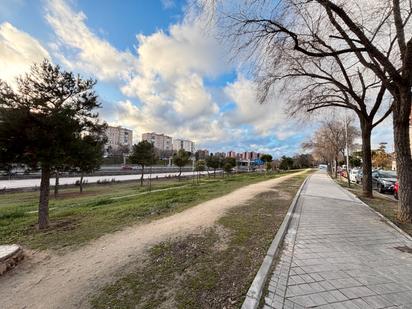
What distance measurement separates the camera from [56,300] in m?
3.43

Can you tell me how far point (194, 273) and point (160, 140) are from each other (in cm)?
14861

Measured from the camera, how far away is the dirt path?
351 centimetres

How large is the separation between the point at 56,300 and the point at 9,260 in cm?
210

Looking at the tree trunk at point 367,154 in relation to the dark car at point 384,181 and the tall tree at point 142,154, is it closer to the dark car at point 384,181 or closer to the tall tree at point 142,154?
the dark car at point 384,181

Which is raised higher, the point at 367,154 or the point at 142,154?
the point at 142,154

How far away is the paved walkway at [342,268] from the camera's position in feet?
10.6

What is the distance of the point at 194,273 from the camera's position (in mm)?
3904

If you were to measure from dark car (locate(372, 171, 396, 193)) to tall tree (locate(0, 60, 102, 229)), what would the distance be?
1984 centimetres

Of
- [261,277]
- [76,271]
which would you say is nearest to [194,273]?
[261,277]

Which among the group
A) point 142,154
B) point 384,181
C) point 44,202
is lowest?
point 44,202

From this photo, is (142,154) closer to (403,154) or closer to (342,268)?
(403,154)

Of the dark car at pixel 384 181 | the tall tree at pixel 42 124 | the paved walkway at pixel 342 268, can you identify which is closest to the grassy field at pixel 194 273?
the paved walkway at pixel 342 268

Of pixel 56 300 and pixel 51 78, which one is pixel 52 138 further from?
pixel 56 300

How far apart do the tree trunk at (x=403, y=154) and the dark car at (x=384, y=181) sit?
11783mm
